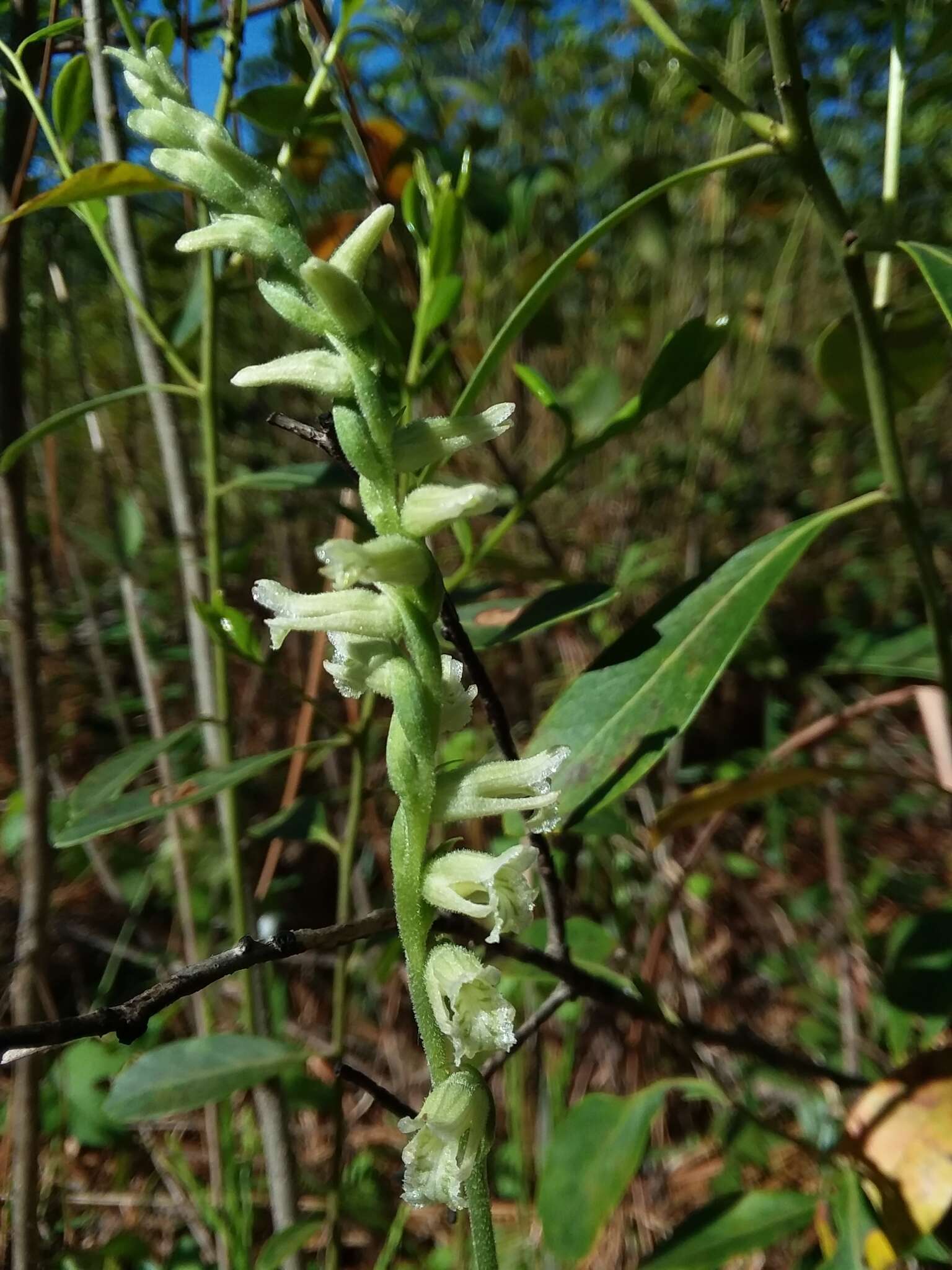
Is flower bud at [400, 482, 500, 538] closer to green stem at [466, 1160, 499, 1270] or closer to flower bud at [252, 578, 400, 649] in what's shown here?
flower bud at [252, 578, 400, 649]

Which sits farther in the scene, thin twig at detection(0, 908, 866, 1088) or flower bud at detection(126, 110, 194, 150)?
flower bud at detection(126, 110, 194, 150)

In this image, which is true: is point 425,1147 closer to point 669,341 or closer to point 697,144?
point 669,341

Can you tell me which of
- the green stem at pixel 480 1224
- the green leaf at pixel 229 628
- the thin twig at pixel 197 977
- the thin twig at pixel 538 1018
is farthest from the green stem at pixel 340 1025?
the green stem at pixel 480 1224

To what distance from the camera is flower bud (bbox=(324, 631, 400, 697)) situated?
439 mm

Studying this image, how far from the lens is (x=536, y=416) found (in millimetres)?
2553

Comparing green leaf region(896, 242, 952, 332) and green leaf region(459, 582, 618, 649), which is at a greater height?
green leaf region(896, 242, 952, 332)

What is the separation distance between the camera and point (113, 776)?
2.88ft

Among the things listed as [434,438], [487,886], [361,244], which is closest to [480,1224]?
[487,886]

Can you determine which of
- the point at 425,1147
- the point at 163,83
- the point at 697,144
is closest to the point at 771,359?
the point at 697,144

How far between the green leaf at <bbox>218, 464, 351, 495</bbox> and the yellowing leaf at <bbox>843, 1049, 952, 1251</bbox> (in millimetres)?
754

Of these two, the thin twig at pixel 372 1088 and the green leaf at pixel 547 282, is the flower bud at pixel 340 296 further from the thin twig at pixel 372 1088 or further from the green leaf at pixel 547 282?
the thin twig at pixel 372 1088

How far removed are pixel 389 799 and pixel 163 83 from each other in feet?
4.12

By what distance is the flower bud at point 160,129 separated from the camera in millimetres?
458

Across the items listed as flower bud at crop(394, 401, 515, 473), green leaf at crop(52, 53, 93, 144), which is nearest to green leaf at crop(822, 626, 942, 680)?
flower bud at crop(394, 401, 515, 473)
